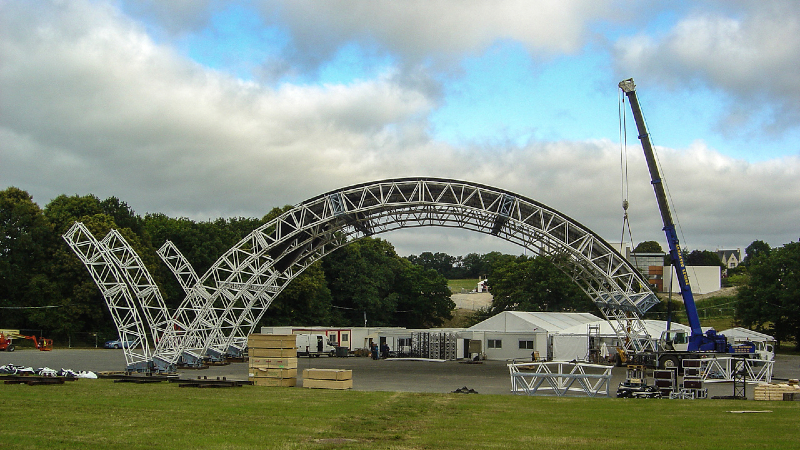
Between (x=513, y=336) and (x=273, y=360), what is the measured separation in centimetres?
2979

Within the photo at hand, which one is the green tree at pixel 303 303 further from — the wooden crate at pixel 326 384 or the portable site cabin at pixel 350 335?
the wooden crate at pixel 326 384

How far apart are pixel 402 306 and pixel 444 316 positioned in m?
6.39

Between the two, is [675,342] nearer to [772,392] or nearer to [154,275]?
[772,392]

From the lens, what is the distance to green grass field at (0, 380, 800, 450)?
486 inches

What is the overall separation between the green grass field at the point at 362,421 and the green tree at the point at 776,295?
4961 cm

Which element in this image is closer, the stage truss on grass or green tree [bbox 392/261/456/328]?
the stage truss on grass

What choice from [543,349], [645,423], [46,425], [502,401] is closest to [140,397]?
[46,425]

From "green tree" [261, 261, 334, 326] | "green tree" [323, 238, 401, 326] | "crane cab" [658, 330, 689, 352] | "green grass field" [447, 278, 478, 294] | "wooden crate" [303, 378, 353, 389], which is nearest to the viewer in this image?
"wooden crate" [303, 378, 353, 389]

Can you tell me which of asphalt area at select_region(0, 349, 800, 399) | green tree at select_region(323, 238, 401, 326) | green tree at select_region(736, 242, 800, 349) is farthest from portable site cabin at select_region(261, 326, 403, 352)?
green tree at select_region(736, 242, 800, 349)

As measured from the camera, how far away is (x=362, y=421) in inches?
607

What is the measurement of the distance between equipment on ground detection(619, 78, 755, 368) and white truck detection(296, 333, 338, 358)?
1076 inches

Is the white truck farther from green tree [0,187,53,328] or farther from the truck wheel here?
the truck wheel

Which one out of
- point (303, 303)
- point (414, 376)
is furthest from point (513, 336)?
point (303, 303)

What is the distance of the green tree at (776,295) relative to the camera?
210ft
